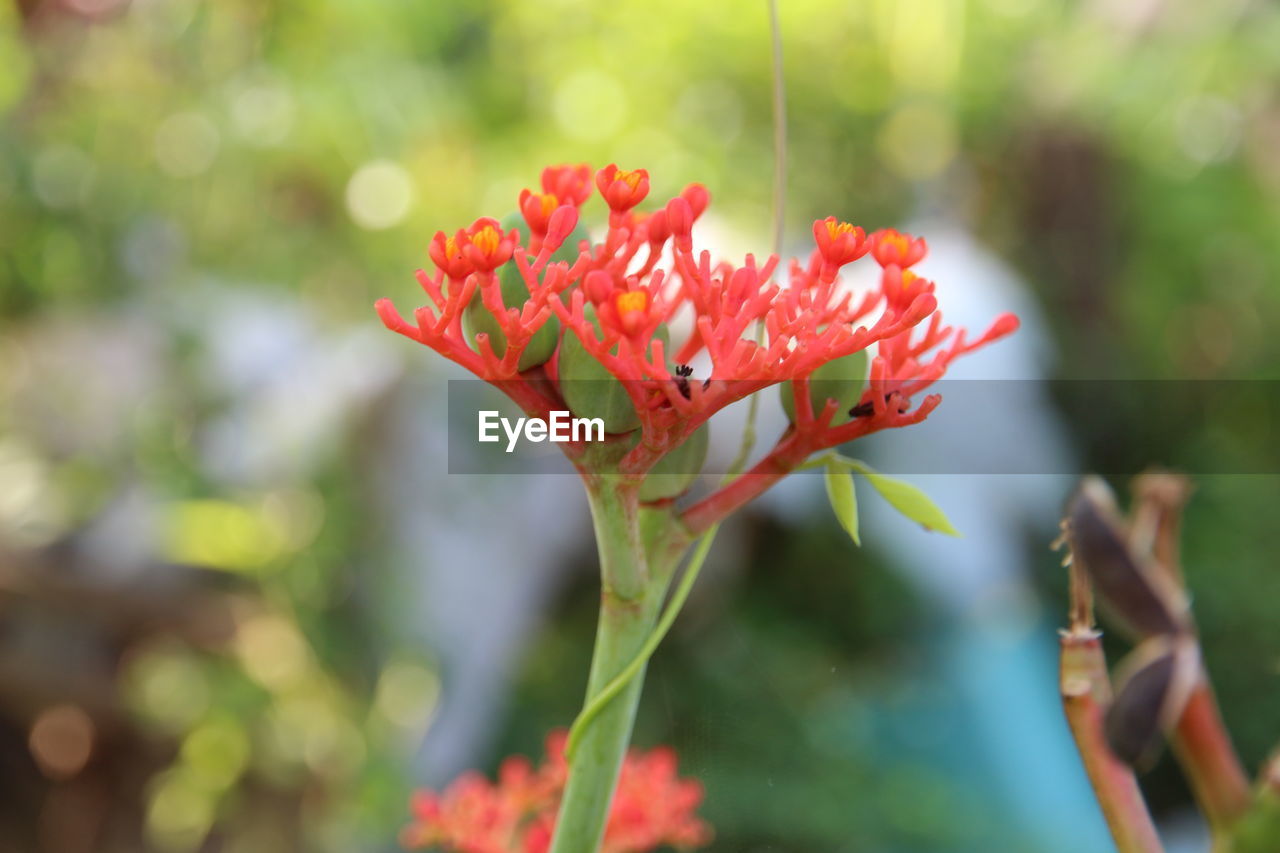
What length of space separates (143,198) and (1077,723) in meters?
1.12

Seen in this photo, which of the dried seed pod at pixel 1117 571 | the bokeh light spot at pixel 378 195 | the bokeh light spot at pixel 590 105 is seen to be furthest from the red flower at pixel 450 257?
the bokeh light spot at pixel 590 105

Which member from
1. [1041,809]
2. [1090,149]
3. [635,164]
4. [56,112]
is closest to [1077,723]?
[1041,809]

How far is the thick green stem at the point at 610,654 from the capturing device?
0.65 feet

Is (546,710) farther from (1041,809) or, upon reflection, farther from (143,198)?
(143,198)

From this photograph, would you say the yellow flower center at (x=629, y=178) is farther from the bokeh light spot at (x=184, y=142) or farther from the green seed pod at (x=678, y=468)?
the bokeh light spot at (x=184, y=142)

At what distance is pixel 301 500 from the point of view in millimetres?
1197

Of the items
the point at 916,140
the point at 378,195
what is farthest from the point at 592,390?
the point at 916,140

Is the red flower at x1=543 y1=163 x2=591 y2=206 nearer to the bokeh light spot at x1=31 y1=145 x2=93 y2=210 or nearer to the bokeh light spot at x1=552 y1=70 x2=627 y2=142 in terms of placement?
the bokeh light spot at x1=31 y1=145 x2=93 y2=210

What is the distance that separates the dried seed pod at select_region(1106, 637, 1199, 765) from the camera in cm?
19

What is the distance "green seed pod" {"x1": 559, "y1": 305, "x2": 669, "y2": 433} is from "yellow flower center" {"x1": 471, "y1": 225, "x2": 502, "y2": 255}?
18mm

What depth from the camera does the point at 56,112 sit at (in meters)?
1.13

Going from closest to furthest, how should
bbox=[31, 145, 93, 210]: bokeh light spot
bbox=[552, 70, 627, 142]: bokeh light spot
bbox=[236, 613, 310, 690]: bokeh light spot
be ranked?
bbox=[31, 145, 93, 210]: bokeh light spot → bbox=[236, 613, 310, 690]: bokeh light spot → bbox=[552, 70, 627, 142]: bokeh light spot

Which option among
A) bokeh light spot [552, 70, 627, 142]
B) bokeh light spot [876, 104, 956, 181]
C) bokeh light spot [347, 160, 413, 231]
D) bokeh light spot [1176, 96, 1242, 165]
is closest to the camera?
bokeh light spot [347, 160, 413, 231]

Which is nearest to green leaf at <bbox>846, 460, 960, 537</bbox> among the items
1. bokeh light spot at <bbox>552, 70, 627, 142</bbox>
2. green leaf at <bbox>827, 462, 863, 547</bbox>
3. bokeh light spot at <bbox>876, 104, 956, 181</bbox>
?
green leaf at <bbox>827, 462, 863, 547</bbox>
